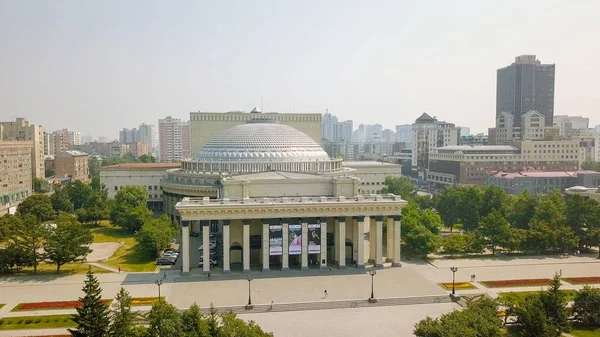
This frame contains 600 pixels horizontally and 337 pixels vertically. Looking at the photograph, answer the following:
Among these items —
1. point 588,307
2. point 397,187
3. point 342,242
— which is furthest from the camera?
point 397,187

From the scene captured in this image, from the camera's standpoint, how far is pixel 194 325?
86.7 feet

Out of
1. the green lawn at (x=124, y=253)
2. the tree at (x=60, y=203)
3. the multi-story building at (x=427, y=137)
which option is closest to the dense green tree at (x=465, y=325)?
the green lawn at (x=124, y=253)

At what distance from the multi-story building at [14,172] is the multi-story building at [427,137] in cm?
9259

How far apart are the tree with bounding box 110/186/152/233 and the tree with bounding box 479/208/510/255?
38220 millimetres

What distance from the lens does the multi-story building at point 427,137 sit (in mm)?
139250

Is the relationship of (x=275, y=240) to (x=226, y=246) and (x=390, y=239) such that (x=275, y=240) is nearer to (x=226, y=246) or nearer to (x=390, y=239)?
(x=226, y=246)

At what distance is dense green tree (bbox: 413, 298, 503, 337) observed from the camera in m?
25.9

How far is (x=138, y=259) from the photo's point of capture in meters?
50.6

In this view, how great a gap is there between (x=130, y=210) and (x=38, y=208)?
51.8 ft

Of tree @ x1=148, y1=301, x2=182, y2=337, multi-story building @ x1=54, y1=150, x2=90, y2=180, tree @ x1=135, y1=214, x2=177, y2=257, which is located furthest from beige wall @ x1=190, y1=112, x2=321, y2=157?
tree @ x1=148, y1=301, x2=182, y2=337

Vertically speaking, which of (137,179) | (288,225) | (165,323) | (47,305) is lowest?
(47,305)

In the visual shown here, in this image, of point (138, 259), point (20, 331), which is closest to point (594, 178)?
point (138, 259)

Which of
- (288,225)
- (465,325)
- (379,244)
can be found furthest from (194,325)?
(379,244)

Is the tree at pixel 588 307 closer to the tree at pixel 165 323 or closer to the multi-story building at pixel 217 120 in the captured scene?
the tree at pixel 165 323
